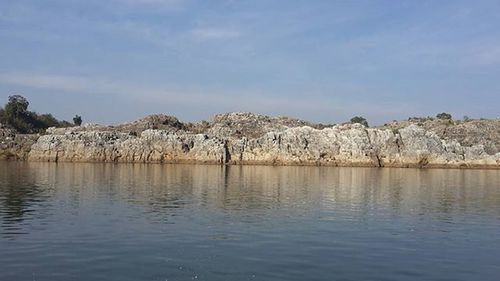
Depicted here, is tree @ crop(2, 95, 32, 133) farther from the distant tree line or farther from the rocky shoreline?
the rocky shoreline

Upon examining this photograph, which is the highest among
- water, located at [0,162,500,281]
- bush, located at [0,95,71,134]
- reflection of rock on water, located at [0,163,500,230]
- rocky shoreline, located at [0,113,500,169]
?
bush, located at [0,95,71,134]

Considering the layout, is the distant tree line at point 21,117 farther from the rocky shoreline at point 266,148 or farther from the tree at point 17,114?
the rocky shoreline at point 266,148

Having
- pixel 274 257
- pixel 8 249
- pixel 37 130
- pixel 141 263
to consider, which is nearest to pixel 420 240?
pixel 274 257

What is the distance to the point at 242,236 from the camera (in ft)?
76.2

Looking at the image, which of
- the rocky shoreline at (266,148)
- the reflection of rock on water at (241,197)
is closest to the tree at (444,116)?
the rocky shoreline at (266,148)

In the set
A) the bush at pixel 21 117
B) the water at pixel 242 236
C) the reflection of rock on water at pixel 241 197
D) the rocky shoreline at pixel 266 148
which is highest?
the bush at pixel 21 117

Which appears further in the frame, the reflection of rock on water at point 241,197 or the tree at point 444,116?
the tree at point 444,116

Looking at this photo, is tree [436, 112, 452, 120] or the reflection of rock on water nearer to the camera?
the reflection of rock on water

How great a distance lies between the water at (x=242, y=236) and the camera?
17.5m

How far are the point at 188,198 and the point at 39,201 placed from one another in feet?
30.9

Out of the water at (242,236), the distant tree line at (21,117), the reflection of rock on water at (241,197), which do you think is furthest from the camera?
the distant tree line at (21,117)

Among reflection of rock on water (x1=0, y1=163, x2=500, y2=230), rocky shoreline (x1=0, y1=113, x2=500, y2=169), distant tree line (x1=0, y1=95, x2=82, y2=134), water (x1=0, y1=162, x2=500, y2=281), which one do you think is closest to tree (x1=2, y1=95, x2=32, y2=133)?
distant tree line (x1=0, y1=95, x2=82, y2=134)

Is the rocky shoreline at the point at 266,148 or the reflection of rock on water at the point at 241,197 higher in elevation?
the rocky shoreline at the point at 266,148

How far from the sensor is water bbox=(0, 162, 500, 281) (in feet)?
57.3
